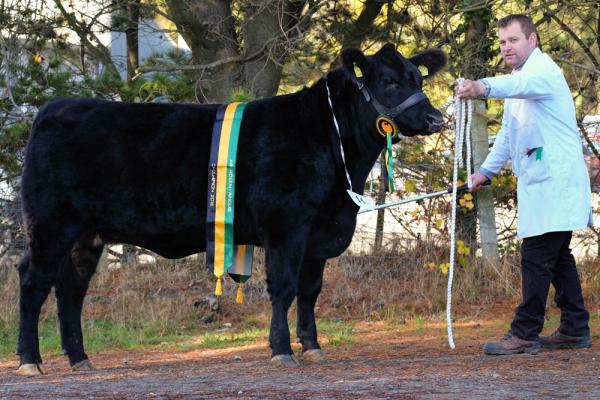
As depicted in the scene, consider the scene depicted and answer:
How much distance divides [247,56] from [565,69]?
381 cm

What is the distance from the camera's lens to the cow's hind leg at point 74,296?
7.30 metres

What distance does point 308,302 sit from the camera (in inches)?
288

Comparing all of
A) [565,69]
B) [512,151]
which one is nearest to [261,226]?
[512,151]

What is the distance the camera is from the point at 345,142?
7113 mm

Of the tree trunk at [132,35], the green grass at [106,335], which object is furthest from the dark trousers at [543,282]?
the tree trunk at [132,35]

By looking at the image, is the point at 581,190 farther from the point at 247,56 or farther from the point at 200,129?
the point at 247,56

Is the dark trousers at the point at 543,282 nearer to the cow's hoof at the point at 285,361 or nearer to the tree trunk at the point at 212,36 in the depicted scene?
the cow's hoof at the point at 285,361

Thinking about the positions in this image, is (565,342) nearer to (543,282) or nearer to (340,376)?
(543,282)

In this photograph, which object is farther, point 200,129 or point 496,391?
point 200,129

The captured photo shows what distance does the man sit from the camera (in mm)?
6816

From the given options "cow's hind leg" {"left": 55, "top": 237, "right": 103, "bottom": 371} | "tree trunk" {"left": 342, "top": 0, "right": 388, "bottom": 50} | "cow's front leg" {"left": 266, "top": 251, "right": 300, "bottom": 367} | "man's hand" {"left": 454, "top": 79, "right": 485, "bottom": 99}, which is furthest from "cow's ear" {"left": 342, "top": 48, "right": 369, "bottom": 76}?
"tree trunk" {"left": 342, "top": 0, "right": 388, "bottom": 50}

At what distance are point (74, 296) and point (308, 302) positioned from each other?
1.76 metres

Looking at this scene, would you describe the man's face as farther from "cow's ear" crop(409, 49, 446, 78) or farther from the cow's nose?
the cow's nose

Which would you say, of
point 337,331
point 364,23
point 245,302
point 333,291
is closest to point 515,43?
point 337,331
